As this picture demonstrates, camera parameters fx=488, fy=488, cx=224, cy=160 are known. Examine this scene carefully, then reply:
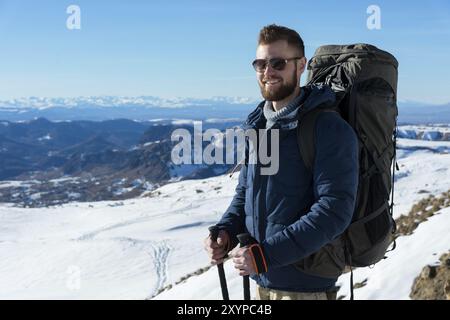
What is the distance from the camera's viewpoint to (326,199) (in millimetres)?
2697

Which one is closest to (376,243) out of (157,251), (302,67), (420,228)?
(302,67)

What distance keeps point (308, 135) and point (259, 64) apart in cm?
58

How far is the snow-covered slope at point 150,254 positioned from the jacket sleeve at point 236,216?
5200 mm

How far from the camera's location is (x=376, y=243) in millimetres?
3025

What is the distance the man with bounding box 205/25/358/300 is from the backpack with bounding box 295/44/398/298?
7 cm

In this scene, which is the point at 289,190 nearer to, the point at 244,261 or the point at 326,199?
the point at 326,199

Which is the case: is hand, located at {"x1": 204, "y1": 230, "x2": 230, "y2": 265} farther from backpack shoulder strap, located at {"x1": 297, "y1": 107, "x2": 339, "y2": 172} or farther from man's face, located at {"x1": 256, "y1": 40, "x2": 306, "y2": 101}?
man's face, located at {"x1": 256, "y1": 40, "x2": 306, "y2": 101}

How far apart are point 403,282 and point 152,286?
12.3 metres

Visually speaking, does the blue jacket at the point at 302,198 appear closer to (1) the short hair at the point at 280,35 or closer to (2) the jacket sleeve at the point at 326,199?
(2) the jacket sleeve at the point at 326,199

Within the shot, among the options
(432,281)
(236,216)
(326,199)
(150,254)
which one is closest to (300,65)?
(326,199)
